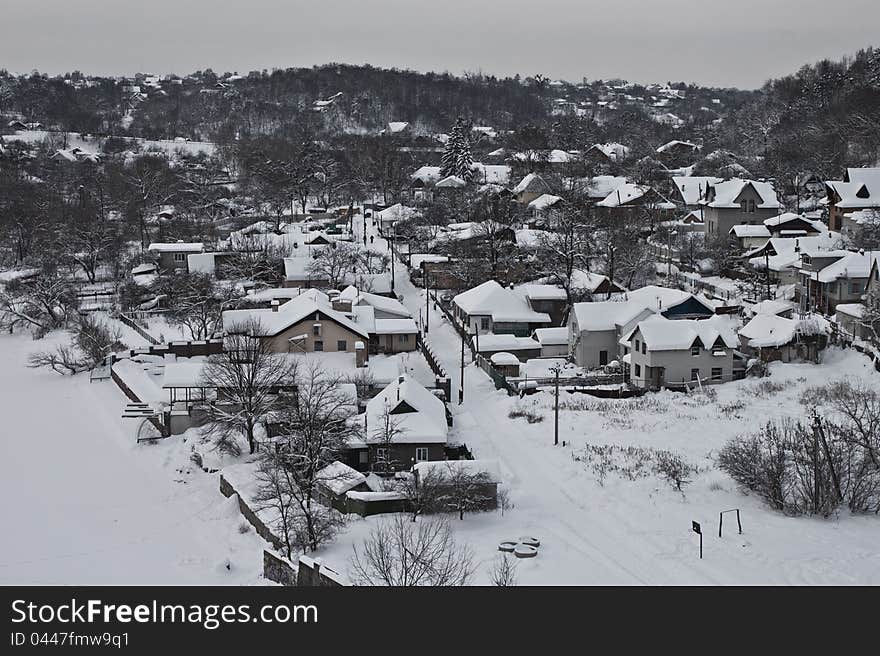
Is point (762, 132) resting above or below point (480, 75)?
below

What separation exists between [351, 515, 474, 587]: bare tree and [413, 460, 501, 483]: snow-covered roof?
1296mm

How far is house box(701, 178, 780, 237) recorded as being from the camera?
6356 centimetres

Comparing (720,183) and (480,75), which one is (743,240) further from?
(480,75)

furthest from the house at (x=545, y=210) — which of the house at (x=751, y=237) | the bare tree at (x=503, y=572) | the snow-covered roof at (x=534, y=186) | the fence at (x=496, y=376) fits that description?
the bare tree at (x=503, y=572)

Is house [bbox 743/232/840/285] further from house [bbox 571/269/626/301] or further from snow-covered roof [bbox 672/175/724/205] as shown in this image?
snow-covered roof [bbox 672/175/724/205]

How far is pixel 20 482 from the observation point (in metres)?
31.2

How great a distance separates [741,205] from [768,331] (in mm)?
25015

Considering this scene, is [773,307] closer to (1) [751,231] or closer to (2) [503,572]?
(1) [751,231]

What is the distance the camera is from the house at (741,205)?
209 feet

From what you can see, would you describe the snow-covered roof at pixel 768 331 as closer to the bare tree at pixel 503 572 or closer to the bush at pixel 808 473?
the bush at pixel 808 473

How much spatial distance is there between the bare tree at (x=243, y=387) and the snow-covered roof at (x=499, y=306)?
11771 millimetres

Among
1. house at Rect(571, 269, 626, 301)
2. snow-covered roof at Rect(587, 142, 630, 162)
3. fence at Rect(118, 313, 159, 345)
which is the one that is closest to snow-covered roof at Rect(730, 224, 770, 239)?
house at Rect(571, 269, 626, 301)
